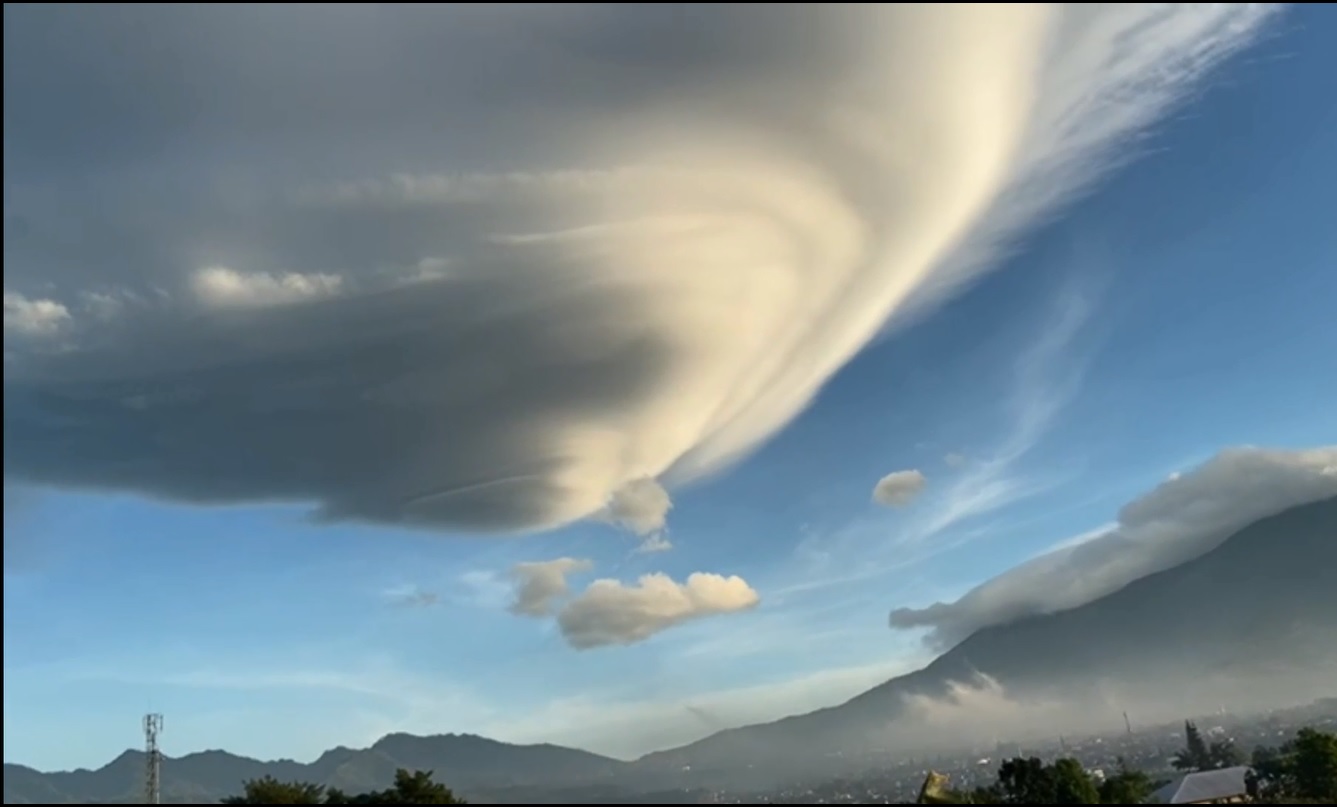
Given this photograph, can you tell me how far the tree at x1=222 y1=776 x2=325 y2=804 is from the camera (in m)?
54.3

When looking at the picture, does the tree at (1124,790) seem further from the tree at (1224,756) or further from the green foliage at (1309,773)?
the tree at (1224,756)

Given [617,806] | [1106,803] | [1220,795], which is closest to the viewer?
[617,806]

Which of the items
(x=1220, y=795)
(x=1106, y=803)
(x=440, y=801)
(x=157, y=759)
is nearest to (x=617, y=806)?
(x=440, y=801)

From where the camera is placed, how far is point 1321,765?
278 ft

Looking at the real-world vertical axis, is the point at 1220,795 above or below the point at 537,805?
below

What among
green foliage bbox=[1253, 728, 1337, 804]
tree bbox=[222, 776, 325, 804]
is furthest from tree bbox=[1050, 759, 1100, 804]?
tree bbox=[222, 776, 325, 804]

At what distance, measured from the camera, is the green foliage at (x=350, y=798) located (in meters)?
55.1

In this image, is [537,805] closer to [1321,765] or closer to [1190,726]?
[1321,765]

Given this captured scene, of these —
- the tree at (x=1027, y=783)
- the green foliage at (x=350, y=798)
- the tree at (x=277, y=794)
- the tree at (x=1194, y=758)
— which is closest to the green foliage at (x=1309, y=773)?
the tree at (x=1027, y=783)

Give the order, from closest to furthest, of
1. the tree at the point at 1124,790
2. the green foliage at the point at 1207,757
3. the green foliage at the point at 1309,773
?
the tree at the point at 1124,790
the green foliage at the point at 1309,773
the green foliage at the point at 1207,757

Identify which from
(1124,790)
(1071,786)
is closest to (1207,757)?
(1124,790)

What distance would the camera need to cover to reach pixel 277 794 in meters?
55.2

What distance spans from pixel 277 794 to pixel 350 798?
501cm

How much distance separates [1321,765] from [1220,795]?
9.59 metres
